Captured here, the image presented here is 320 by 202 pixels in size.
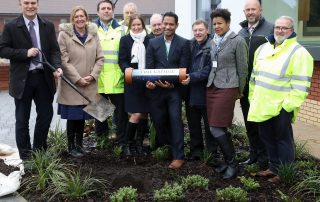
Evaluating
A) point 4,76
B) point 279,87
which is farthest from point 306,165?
point 4,76

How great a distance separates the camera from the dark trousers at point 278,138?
16.3 ft

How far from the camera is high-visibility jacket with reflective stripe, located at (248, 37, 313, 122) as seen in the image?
4.73m

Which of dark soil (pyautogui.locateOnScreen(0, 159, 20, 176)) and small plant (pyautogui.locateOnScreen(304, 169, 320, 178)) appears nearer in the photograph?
small plant (pyautogui.locateOnScreen(304, 169, 320, 178))

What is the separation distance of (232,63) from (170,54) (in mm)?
846

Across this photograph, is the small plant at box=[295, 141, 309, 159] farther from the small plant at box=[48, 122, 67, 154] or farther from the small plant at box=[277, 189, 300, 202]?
the small plant at box=[48, 122, 67, 154]

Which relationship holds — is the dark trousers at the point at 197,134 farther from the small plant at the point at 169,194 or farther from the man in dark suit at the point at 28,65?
the man in dark suit at the point at 28,65

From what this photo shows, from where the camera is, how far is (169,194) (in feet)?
14.9

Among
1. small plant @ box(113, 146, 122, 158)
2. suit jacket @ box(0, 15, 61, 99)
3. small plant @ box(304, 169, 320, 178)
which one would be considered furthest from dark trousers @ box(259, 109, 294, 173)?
suit jacket @ box(0, 15, 61, 99)

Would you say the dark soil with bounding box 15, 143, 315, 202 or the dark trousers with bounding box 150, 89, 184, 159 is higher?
the dark trousers with bounding box 150, 89, 184, 159

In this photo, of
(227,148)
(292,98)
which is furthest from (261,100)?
(227,148)

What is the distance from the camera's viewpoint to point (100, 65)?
246 inches

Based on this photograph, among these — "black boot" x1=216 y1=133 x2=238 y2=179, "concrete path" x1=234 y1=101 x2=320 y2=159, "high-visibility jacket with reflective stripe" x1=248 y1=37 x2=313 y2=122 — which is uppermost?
"high-visibility jacket with reflective stripe" x1=248 y1=37 x2=313 y2=122

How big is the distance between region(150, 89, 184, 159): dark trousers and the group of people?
1 cm

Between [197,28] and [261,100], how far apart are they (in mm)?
1137
